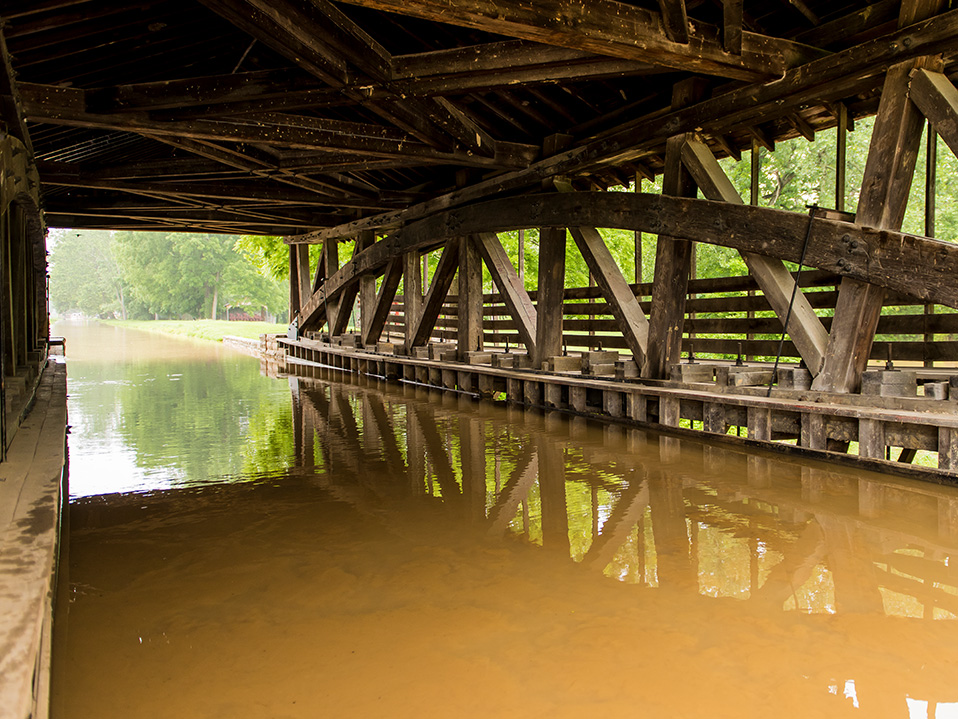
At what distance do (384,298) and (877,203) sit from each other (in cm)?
1007

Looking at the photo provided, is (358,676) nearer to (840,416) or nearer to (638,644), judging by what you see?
(638,644)

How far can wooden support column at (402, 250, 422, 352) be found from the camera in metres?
13.8

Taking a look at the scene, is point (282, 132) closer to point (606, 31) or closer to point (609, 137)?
point (609, 137)

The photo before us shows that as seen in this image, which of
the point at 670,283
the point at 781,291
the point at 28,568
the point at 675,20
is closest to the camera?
the point at 28,568

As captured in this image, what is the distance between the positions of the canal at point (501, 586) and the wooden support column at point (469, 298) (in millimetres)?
5080

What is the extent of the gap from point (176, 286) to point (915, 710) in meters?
66.3

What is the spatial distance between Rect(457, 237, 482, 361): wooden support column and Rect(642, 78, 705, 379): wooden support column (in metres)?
3.89

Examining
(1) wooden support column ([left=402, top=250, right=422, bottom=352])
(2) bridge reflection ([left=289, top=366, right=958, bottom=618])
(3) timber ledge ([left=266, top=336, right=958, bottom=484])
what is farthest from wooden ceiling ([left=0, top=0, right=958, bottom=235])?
(2) bridge reflection ([left=289, top=366, right=958, bottom=618])

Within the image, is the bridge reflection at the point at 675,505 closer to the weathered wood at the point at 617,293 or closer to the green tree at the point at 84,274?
the weathered wood at the point at 617,293

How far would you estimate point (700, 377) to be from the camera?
27.2 feet

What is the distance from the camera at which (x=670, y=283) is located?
831 cm

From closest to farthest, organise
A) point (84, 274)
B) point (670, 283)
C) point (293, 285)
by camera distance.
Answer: point (670, 283) → point (293, 285) → point (84, 274)

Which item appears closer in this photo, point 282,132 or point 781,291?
point 781,291

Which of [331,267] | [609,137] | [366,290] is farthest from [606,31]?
[331,267]
